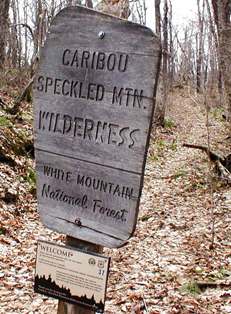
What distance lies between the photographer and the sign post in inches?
79.8

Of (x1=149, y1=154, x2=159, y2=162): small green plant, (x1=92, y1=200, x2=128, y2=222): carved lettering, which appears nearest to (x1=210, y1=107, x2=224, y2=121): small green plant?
(x1=149, y1=154, x2=159, y2=162): small green plant

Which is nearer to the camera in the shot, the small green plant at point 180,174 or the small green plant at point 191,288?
the small green plant at point 191,288

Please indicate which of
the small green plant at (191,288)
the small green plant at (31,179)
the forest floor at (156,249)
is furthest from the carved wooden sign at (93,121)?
the small green plant at (31,179)

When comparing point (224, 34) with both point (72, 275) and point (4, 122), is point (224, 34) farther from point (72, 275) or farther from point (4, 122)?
point (72, 275)

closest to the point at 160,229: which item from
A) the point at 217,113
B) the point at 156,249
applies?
the point at 156,249

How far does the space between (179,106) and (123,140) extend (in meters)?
25.5

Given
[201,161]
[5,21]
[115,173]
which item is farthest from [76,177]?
[5,21]

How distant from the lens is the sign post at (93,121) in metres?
2.03

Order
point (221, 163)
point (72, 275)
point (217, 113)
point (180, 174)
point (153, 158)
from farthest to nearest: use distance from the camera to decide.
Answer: point (217, 113)
point (153, 158)
point (180, 174)
point (221, 163)
point (72, 275)

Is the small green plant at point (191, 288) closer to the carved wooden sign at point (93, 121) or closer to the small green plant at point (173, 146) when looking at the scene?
the carved wooden sign at point (93, 121)

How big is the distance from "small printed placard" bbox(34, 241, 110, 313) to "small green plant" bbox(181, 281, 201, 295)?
2604 millimetres

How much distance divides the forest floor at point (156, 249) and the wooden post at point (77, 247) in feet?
6.18

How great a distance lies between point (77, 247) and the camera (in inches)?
94.3

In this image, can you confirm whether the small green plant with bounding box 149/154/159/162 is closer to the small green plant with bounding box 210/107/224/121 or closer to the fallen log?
the fallen log
